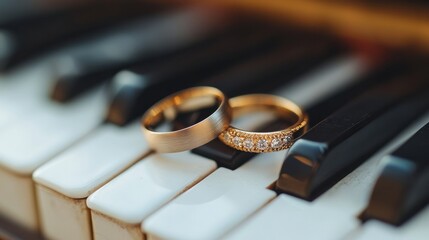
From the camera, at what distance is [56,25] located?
3.64ft

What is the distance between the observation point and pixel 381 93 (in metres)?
0.82

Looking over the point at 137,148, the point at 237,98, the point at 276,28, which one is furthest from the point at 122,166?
the point at 276,28

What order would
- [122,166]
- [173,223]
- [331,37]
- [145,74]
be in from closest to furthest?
1. [173,223]
2. [122,166]
3. [145,74]
4. [331,37]

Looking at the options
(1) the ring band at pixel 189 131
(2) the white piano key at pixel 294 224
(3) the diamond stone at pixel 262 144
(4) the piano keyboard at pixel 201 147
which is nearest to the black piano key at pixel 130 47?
(4) the piano keyboard at pixel 201 147

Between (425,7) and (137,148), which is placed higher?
(425,7)

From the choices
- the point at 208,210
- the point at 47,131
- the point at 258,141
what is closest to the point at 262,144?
the point at 258,141

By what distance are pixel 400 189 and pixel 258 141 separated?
0.17 meters

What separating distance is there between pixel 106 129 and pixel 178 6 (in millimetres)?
381

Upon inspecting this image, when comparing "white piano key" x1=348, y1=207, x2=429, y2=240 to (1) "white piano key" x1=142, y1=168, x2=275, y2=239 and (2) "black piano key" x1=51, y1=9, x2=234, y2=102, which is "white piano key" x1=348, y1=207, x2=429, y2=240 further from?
(2) "black piano key" x1=51, y1=9, x2=234, y2=102

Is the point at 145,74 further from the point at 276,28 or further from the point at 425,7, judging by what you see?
Result: the point at 425,7

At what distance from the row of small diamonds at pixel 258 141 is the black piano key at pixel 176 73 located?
143 mm

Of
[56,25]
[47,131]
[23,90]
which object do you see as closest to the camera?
[47,131]

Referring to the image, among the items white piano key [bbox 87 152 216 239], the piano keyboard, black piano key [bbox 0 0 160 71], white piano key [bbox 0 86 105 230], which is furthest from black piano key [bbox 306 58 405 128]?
black piano key [bbox 0 0 160 71]

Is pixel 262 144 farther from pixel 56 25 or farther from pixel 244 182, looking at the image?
pixel 56 25
